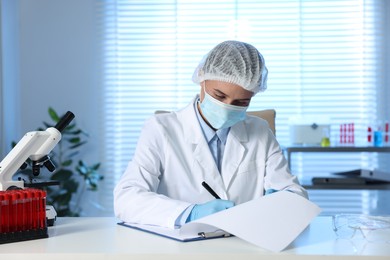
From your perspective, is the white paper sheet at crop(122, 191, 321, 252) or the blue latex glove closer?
the white paper sheet at crop(122, 191, 321, 252)

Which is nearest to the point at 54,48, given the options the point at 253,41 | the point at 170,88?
the point at 170,88

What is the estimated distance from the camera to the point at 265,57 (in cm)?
386

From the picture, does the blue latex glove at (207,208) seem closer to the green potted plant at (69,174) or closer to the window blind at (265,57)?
the green potted plant at (69,174)

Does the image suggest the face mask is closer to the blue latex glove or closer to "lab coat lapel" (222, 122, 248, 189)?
"lab coat lapel" (222, 122, 248, 189)

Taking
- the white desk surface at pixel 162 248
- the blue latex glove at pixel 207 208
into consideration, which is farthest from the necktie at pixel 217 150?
the white desk surface at pixel 162 248

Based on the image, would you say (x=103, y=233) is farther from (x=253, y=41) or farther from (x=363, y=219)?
(x=253, y=41)

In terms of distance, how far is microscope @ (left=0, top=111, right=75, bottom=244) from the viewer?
1.46 metres

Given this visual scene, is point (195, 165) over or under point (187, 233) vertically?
over

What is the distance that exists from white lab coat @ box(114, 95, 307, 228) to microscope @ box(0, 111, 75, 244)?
0.33 m

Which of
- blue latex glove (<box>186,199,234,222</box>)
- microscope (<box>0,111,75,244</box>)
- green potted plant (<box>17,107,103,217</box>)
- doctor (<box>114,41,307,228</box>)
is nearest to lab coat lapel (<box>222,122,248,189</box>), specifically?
doctor (<box>114,41,307,228</box>)

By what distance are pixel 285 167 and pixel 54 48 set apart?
91.6 inches

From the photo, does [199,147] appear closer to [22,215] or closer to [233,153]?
Result: [233,153]

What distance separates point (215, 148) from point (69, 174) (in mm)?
1845

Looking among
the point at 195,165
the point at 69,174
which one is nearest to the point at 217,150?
the point at 195,165
